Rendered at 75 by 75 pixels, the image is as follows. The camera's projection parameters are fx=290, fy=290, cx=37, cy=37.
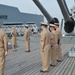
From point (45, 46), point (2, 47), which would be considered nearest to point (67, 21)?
point (45, 46)

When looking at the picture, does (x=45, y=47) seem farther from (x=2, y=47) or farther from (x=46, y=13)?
(x=46, y=13)

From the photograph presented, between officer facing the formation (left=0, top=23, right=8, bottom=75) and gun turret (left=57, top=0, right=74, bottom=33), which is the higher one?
gun turret (left=57, top=0, right=74, bottom=33)

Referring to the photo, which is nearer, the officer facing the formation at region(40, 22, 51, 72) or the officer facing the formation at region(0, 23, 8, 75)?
the officer facing the formation at region(0, 23, 8, 75)

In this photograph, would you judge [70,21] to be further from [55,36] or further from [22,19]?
[22,19]

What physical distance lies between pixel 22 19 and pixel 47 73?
62357 mm

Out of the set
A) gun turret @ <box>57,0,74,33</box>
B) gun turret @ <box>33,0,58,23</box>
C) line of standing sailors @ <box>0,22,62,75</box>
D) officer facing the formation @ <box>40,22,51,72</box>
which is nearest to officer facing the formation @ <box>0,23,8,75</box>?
line of standing sailors @ <box>0,22,62,75</box>

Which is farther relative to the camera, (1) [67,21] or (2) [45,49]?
(1) [67,21]

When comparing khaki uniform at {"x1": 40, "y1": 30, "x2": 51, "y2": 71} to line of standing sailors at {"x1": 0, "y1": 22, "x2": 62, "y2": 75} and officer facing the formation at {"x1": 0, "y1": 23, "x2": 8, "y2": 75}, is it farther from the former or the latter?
officer facing the formation at {"x1": 0, "y1": 23, "x2": 8, "y2": 75}

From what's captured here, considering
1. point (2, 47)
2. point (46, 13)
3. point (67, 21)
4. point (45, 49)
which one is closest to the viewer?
point (2, 47)

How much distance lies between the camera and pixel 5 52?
7.15 metres

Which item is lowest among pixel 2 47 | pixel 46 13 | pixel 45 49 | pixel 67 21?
pixel 45 49

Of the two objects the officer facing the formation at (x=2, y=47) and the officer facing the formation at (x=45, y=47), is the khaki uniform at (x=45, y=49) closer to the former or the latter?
the officer facing the formation at (x=45, y=47)

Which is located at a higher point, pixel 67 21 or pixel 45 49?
pixel 67 21

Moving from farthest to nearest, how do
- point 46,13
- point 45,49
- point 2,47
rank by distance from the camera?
1. point 46,13
2. point 45,49
3. point 2,47
